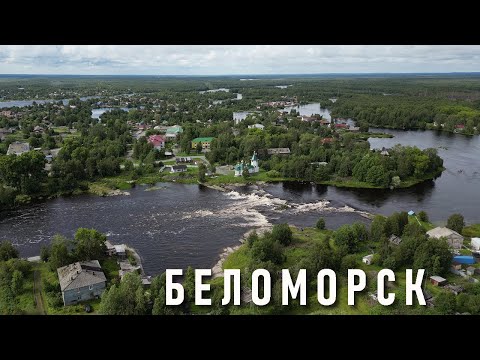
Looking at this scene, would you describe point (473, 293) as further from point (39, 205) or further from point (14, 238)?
point (39, 205)

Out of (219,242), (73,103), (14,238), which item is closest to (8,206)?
(14,238)

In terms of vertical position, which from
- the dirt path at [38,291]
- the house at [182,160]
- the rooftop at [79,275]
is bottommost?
the dirt path at [38,291]

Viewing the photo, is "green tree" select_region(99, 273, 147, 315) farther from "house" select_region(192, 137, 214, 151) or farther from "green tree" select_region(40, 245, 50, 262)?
"house" select_region(192, 137, 214, 151)

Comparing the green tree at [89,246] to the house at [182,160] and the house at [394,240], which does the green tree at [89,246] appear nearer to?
the house at [394,240]

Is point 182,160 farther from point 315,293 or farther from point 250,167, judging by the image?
point 315,293

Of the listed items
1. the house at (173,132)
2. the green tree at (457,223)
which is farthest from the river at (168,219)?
the house at (173,132)

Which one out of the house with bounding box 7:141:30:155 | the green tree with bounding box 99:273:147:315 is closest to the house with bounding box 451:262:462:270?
the green tree with bounding box 99:273:147:315

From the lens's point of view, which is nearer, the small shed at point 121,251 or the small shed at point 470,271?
the small shed at point 470,271
